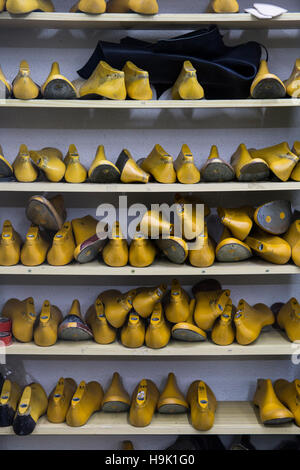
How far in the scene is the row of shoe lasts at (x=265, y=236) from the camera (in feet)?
6.36

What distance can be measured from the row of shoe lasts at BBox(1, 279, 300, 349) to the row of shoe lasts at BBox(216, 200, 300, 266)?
0.22 m

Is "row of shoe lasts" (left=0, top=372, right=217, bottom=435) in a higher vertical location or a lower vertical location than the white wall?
lower

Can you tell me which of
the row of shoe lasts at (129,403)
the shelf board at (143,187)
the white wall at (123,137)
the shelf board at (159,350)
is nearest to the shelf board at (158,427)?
the row of shoe lasts at (129,403)

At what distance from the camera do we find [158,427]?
2.07 m

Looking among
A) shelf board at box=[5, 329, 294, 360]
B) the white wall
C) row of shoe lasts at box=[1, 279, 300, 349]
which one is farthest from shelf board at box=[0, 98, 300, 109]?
shelf board at box=[5, 329, 294, 360]

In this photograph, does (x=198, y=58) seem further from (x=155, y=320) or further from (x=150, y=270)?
(x=155, y=320)

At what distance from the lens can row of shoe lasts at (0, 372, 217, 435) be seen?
79.7 inches

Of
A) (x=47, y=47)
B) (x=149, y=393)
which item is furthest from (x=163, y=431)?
(x=47, y=47)

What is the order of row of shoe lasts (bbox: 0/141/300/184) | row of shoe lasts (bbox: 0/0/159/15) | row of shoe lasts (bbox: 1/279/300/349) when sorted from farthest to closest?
row of shoe lasts (bbox: 1/279/300/349) < row of shoe lasts (bbox: 0/141/300/184) < row of shoe lasts (bbox: 0/0/159/15)

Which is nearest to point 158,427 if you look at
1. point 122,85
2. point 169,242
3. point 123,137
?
point 169,242

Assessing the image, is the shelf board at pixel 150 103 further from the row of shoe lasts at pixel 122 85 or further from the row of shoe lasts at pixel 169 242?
the row of shoe lasts at pixel 169 242

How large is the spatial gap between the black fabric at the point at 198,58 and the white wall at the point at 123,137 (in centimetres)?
12

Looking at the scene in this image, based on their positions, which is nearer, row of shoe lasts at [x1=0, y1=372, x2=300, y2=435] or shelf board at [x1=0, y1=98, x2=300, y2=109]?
shelf board at [x1=0, y1=98, x2=300, y2=109]

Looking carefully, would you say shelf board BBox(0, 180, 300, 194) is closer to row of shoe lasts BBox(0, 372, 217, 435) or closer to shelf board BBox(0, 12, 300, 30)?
shelf board BBox(0, 12, 300, 30)
